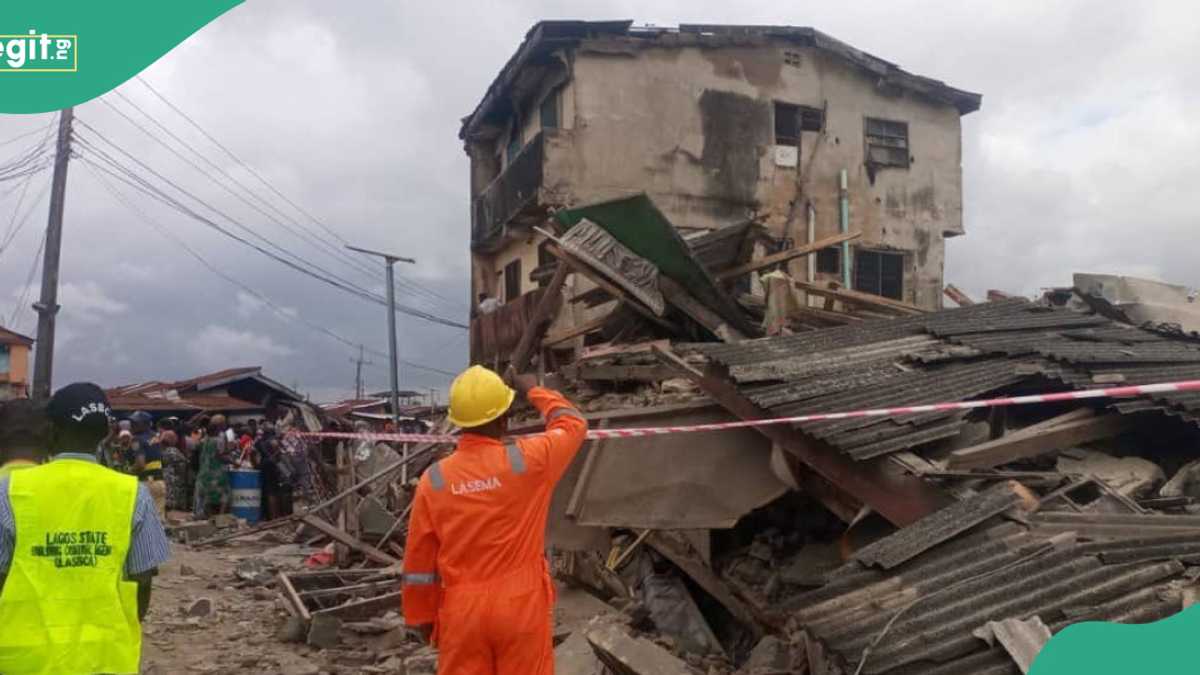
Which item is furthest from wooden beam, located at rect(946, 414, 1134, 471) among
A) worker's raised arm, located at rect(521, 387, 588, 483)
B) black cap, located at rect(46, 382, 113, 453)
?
black cap, located at rect(46, 382, 113, 453)

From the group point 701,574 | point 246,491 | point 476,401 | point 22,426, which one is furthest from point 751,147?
point 22,426

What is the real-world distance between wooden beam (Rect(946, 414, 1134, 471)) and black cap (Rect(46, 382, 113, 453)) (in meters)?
3.80

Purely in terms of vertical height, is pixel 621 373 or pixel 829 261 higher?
pixel 829 261

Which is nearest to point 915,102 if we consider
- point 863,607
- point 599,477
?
point 599,477

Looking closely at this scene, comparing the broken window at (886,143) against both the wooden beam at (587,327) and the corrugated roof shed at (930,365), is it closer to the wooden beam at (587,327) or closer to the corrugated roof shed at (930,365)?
the wooden beam at (587,327)

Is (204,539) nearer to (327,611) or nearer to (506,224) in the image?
(327,611)

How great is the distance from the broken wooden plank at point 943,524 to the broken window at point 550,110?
14.7 meters

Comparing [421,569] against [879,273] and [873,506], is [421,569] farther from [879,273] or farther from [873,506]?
[879,273]

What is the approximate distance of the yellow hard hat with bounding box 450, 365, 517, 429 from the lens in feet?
11.0

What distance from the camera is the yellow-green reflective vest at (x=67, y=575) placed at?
275 centimetres

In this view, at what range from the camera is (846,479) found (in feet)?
15.7

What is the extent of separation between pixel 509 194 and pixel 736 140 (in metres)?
4.81

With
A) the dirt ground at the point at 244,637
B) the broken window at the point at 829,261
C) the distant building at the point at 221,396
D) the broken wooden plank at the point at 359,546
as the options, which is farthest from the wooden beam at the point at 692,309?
the distant building at the point at 221,396

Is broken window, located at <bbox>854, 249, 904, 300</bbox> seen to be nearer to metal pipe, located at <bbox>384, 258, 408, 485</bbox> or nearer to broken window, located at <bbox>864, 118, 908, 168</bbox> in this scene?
broken window, located at <bbox>864, 118, 908, 168</bbox>
